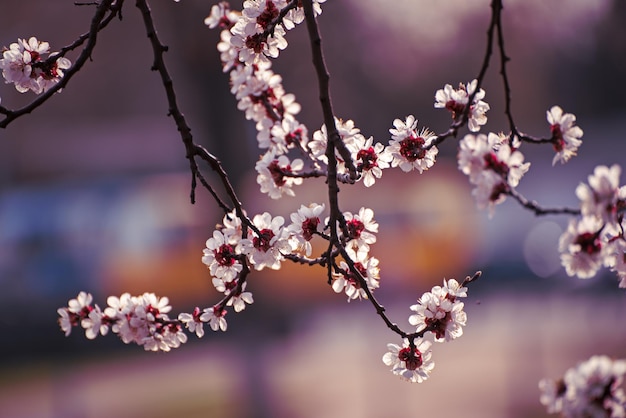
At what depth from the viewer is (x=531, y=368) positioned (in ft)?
29.5

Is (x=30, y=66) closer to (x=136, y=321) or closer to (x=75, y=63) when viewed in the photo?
(x=75, y=63)

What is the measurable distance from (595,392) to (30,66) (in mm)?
1825

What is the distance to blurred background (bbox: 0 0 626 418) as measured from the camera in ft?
26.1

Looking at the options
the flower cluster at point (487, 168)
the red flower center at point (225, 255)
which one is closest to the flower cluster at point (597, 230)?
the flower cluster at point (487, 168)

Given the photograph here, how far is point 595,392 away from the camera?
1.90 metres

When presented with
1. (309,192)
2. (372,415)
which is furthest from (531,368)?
(309,192)

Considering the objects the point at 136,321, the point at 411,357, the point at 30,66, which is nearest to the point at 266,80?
the point at 30,66

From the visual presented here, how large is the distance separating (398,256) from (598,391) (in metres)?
10.8

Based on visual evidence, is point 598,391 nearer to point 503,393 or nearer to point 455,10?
point 503,393

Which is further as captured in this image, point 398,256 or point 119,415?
point 398,256

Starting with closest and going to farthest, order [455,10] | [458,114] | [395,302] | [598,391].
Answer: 1. [598,391]
2. [458,114]
3. [455,10]
4. [395,302]

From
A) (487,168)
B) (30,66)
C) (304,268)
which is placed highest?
(304,268)

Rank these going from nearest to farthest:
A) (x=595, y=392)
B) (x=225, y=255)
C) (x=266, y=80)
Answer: (x=595, y=392) → (x=225, y=255) → (x=266, y=80)

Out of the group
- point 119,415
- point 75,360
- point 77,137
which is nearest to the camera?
point 119,415
